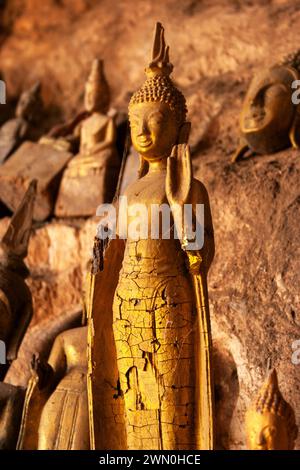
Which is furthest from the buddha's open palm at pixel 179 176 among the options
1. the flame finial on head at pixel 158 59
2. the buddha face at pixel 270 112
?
the buddha face at pixel 270 112

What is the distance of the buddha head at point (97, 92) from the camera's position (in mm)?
7605

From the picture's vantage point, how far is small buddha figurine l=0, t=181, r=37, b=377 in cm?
545

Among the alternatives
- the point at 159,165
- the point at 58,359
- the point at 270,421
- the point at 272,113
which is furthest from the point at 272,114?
the point at 270,421

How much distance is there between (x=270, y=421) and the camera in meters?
→ 3.78

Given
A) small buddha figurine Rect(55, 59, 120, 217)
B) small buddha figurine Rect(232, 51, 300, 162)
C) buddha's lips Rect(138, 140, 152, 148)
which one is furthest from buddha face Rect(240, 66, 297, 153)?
buddha's lips Rect(138, 140, 152, 148)

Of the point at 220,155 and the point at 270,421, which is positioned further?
the point at 220,155

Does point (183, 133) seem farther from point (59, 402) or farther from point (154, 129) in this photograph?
point (59, 402)

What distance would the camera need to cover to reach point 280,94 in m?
6.07

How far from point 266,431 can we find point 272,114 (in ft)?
9.25

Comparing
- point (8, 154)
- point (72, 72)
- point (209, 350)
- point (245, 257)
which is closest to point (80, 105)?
point (72, 72)

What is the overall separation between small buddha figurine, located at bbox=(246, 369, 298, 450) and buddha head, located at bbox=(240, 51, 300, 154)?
2.56 m
